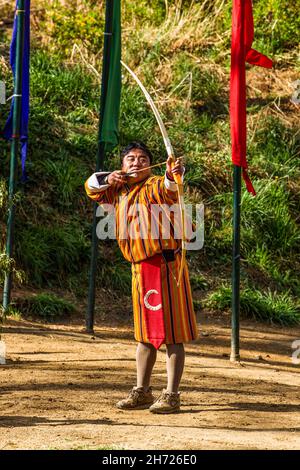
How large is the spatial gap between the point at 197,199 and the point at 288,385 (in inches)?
206

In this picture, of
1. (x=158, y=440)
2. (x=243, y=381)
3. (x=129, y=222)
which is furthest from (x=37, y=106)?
(x=158, y=440)

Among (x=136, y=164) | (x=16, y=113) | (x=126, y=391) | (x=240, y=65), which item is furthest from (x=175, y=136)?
(x=136, y=164)

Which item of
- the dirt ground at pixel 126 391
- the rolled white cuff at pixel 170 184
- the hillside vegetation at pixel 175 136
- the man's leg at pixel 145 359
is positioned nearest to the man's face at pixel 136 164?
the rolled white cuff at pixel 170 184

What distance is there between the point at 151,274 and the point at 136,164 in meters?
0.69

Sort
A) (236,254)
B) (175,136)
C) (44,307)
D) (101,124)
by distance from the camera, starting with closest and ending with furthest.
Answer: (236,254) < (101,124) < (44,307) < (175,136)

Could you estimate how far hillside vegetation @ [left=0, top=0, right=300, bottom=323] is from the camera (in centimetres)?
1189

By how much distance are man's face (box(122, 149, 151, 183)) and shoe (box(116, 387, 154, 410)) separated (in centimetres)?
132

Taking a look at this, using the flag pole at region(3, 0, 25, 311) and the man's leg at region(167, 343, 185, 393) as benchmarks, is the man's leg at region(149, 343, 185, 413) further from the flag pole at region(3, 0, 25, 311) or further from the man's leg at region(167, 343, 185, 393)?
the flag pole at region(3, 0, 25, 311)

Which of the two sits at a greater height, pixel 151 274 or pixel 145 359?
pixel 151 274

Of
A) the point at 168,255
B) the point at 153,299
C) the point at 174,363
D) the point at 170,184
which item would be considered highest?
the point at 170,184

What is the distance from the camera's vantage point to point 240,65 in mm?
9031

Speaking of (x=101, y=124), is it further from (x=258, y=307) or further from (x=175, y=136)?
(x=175, y=136)

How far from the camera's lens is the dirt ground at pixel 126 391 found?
19.1 feet

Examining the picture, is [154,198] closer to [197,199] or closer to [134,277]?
[134,277]
